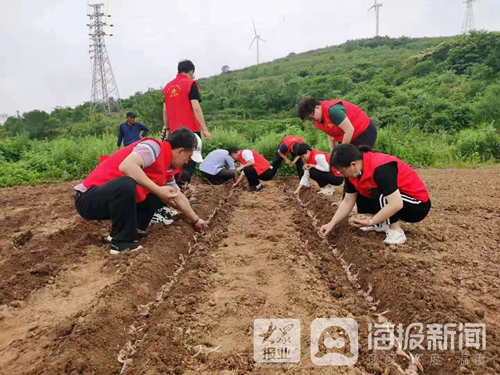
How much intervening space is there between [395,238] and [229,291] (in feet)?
5.48

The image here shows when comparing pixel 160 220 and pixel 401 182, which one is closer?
pixel 401 182

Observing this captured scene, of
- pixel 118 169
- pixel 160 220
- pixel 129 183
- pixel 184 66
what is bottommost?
pixel 160 220

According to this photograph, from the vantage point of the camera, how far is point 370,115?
1981 centimetres

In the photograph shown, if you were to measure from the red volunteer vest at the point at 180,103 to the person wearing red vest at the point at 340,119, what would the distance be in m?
1.63

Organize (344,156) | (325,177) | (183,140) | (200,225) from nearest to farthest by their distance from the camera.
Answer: (344,156), (183,140), (200,225), (325,177)

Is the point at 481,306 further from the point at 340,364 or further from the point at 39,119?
the point at 39,119

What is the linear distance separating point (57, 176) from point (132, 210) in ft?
21.8

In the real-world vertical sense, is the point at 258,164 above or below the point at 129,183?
below

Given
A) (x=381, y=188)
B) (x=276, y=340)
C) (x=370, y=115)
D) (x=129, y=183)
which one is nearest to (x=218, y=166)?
(x=129, y=183)

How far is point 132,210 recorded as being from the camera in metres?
3.37

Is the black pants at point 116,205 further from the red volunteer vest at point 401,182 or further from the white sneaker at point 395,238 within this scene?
the white sneaker at point 395,238

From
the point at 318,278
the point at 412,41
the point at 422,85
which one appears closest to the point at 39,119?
the point at 422,85

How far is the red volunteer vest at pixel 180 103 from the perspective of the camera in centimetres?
504

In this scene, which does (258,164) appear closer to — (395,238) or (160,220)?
(160,220)
